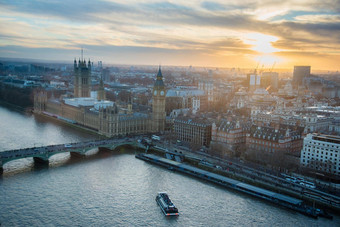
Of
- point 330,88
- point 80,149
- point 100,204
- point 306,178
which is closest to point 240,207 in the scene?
point 306,178

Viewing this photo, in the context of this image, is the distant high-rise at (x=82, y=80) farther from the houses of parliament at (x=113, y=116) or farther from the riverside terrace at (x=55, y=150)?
the riverside terrace at (x=55, y=150)

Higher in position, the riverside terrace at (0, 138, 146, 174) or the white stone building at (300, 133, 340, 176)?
the white stone building at (300, 133, 340, 176)

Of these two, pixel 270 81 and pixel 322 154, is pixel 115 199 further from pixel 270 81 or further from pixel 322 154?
pixel 270 81

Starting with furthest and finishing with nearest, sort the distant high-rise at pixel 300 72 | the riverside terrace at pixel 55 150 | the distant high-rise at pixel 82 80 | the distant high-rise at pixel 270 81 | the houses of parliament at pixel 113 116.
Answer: the distant high-rise at pixel 300 72, the distant high-rise at pixel 270 81, the distant high-rise at pixel 82 80, the houses of parliament at pixel 113 116, the riverside terrace at pixel 55 150

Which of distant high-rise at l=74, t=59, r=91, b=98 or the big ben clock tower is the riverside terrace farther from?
distant high-rise at l=74, t=59, r=91, b=98

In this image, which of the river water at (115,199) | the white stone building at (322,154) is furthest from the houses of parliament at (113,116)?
the white stone building at (322,154)

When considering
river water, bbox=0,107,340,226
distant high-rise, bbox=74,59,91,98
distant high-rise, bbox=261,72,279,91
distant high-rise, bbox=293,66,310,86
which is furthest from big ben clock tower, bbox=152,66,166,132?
distant high-rise, bbox=293,66,310,86

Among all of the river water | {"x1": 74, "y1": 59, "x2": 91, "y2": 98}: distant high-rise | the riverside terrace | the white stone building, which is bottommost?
the river water

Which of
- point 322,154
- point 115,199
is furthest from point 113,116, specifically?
point 322,154
